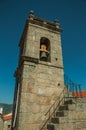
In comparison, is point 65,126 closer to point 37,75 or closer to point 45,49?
point 37,75

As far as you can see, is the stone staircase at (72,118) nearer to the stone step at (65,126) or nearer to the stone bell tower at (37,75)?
the stone step at (65,126)

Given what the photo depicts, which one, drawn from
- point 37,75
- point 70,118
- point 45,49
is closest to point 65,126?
point 70,118

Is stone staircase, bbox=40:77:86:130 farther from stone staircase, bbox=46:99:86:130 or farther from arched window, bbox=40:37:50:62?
arched window, bbox=40:37:50:62

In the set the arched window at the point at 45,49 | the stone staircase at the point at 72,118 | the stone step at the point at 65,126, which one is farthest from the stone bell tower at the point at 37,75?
the stone step at the point at 65,126

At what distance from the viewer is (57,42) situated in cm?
984

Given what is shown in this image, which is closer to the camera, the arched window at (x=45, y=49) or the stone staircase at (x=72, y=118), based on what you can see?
the stone staircase at (x=72, y=118)

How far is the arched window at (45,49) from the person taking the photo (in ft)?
29.7

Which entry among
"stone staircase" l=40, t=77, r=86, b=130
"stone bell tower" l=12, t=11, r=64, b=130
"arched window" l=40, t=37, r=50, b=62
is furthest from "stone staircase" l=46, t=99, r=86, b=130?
"arched window" l=40, t=37, r=50, b=62

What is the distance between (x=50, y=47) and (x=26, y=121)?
5.60 m

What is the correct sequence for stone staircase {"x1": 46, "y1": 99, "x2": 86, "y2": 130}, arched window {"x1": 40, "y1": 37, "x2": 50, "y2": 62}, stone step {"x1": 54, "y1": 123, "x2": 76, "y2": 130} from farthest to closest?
arched window {"x1": 40, "y1": 37, "x2": 50, "y2": 62} → stone staircase {"x1": 46, "y1": 99, "x2": 86, "y2": 130} → stone step {"x1": 54, "y1": 123, "x2": 76, "y2": 130}

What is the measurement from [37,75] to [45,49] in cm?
259

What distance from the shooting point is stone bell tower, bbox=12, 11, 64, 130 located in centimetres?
652

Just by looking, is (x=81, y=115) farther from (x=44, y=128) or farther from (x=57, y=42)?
(x=57, y=42)

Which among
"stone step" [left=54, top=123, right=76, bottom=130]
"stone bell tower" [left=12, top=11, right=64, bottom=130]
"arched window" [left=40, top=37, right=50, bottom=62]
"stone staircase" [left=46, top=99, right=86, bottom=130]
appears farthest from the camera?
"arched window" [left=40, top=37, right=50, bottom=62]
